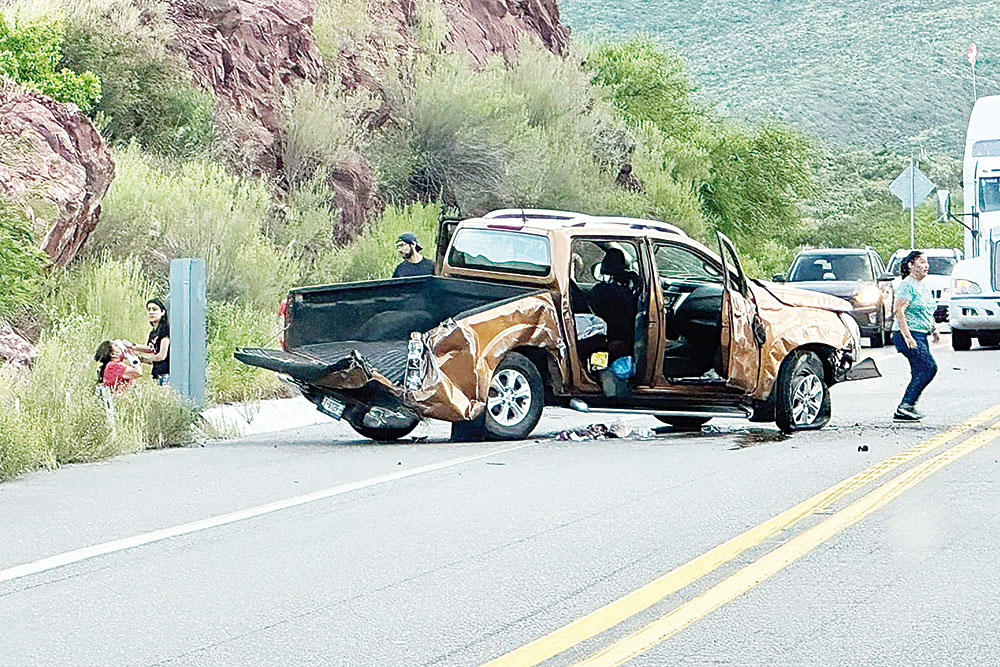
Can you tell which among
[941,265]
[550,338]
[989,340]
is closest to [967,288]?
[989,340]

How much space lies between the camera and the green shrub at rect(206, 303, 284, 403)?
18.7m

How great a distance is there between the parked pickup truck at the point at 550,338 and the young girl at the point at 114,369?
44.0 inches

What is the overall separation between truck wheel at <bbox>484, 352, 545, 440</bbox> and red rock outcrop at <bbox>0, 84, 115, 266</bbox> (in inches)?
248

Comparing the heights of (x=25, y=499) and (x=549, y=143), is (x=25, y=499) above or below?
below

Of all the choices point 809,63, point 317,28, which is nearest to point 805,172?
point 317,28

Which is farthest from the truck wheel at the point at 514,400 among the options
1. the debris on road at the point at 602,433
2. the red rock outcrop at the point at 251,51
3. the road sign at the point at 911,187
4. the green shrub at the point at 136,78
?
the road sign at the point at 911,187

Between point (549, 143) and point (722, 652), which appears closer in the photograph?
point (722, 652)

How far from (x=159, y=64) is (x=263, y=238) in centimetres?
442

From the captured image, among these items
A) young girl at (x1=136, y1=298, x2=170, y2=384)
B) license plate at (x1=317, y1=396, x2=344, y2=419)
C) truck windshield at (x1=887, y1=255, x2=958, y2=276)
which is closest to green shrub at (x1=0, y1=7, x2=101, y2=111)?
young girl at (x1=136, y1=298, x2=170, y2=384)

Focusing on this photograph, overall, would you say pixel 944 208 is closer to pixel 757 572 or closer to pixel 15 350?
pixel 15 350

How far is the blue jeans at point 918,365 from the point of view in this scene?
1731 cm

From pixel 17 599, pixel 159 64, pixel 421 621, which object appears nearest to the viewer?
pixel 421 621

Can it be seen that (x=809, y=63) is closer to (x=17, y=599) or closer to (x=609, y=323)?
(x=609, y=323)

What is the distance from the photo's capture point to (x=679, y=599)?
8.21 metres
